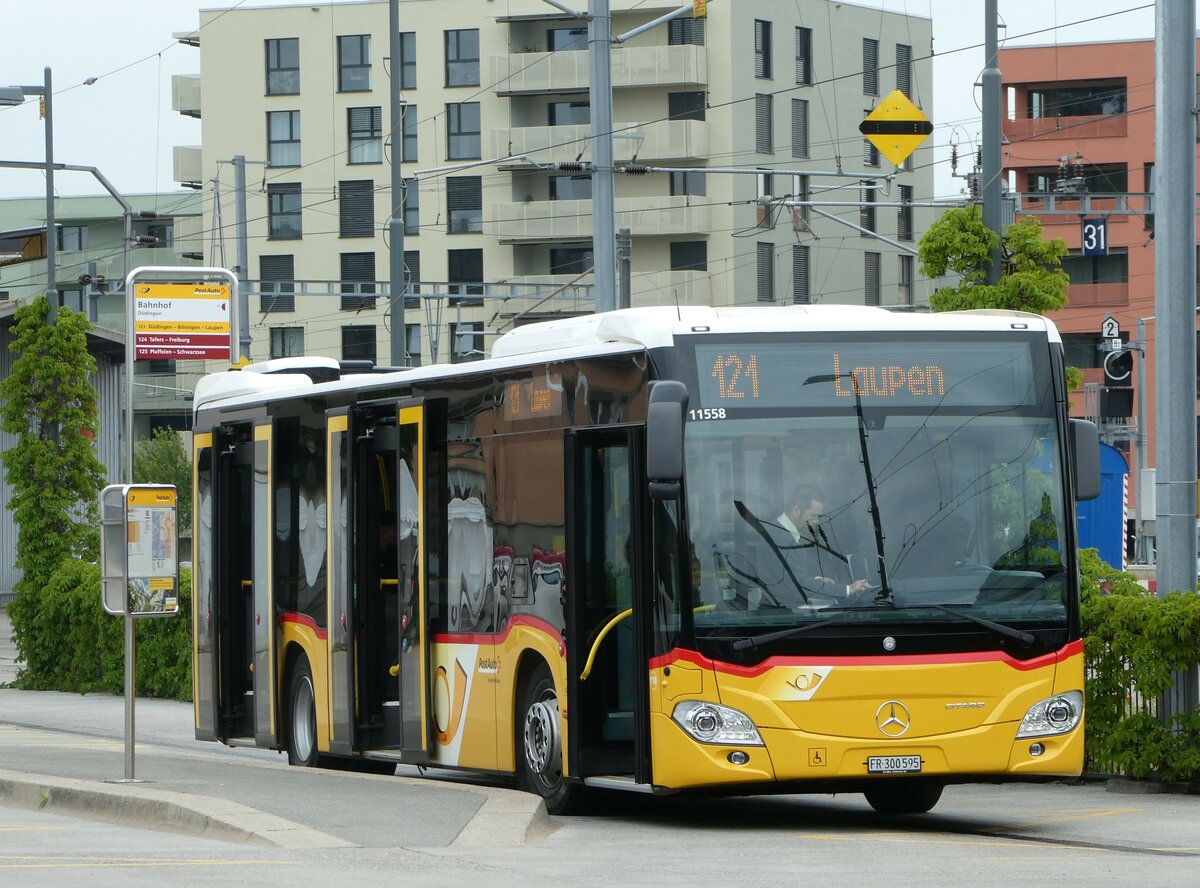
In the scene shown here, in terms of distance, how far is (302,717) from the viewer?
1766 cm

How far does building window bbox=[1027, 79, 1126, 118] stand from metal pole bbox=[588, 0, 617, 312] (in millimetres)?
62619

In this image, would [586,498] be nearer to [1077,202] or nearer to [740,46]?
[740,46]

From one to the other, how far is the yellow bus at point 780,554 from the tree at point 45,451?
59.2 ft

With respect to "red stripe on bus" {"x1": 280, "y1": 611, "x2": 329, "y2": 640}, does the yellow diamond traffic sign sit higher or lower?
higher

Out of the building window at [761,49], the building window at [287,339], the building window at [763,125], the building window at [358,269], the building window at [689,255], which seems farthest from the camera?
the building window at [287,339]

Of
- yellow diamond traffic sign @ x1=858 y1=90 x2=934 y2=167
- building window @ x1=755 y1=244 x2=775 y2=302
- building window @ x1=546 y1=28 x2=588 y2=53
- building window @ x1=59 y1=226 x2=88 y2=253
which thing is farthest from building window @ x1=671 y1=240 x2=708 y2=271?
yellow diamond traffic sign @ x1=858 y1=90 x2=934 y2=167

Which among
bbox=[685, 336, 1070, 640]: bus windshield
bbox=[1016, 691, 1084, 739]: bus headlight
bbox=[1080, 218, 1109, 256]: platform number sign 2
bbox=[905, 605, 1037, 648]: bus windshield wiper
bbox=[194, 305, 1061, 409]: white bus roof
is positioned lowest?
bbox=[1016, 691, 1084, 739]: bus headlight

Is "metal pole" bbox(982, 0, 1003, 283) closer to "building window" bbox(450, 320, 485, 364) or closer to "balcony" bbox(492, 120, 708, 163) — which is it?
"building window" bbox(450, 320, 485, 364)

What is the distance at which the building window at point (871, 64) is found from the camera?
251 ft

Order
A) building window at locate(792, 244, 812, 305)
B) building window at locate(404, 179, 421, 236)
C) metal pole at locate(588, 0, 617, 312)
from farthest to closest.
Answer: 1. building window at locate(404, 179, 421, 236)
2. building window at locate(792, 244, 812, 305)
3. metal pole at locate(588, 0, 617, 312)

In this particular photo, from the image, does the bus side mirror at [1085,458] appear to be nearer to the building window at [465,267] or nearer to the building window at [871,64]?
the building window at [871,64]

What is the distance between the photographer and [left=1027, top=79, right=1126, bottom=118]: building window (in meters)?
81.8

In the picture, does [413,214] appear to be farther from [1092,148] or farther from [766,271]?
[1092,148]

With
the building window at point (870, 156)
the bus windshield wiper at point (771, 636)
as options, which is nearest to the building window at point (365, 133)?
the building window at point (870, 156)
